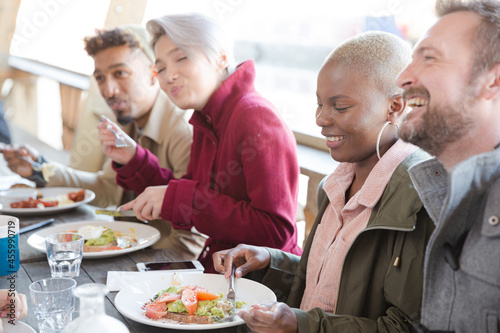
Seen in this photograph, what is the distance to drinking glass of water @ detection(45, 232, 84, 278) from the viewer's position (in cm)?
160

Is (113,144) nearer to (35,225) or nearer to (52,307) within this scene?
(35,225)

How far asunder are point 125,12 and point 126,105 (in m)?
1.62

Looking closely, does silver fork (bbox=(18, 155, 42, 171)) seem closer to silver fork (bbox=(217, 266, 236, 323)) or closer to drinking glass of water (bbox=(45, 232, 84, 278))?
drinking glass of water (bbox=(45, 232, 84, 278))

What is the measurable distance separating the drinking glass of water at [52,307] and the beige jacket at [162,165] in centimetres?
105

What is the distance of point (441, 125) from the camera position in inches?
44.9

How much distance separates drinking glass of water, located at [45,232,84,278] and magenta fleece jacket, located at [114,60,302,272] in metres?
0.38

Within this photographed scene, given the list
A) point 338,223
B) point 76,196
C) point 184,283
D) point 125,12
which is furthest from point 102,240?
point 125,12

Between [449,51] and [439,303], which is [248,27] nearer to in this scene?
[449,51]

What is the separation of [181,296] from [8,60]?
22.8ft

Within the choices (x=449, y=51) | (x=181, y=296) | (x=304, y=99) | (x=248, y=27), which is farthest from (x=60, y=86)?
(x=449, y=51)

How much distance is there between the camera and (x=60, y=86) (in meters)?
5.86

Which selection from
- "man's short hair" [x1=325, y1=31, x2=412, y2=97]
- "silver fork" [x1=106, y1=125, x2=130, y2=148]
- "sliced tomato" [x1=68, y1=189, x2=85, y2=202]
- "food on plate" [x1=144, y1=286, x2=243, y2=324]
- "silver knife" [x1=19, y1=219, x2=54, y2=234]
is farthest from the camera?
"sliced tomato" [x1=68, y1=189, x2=85, y2=202]

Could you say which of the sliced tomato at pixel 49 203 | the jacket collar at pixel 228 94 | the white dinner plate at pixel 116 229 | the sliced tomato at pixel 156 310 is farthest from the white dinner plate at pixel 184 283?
the sliced tomato at pixel 49 203

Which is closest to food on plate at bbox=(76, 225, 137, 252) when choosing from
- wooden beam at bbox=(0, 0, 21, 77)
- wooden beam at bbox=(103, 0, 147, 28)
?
wooden beam at bbox=(103, 0, 147, 28)
